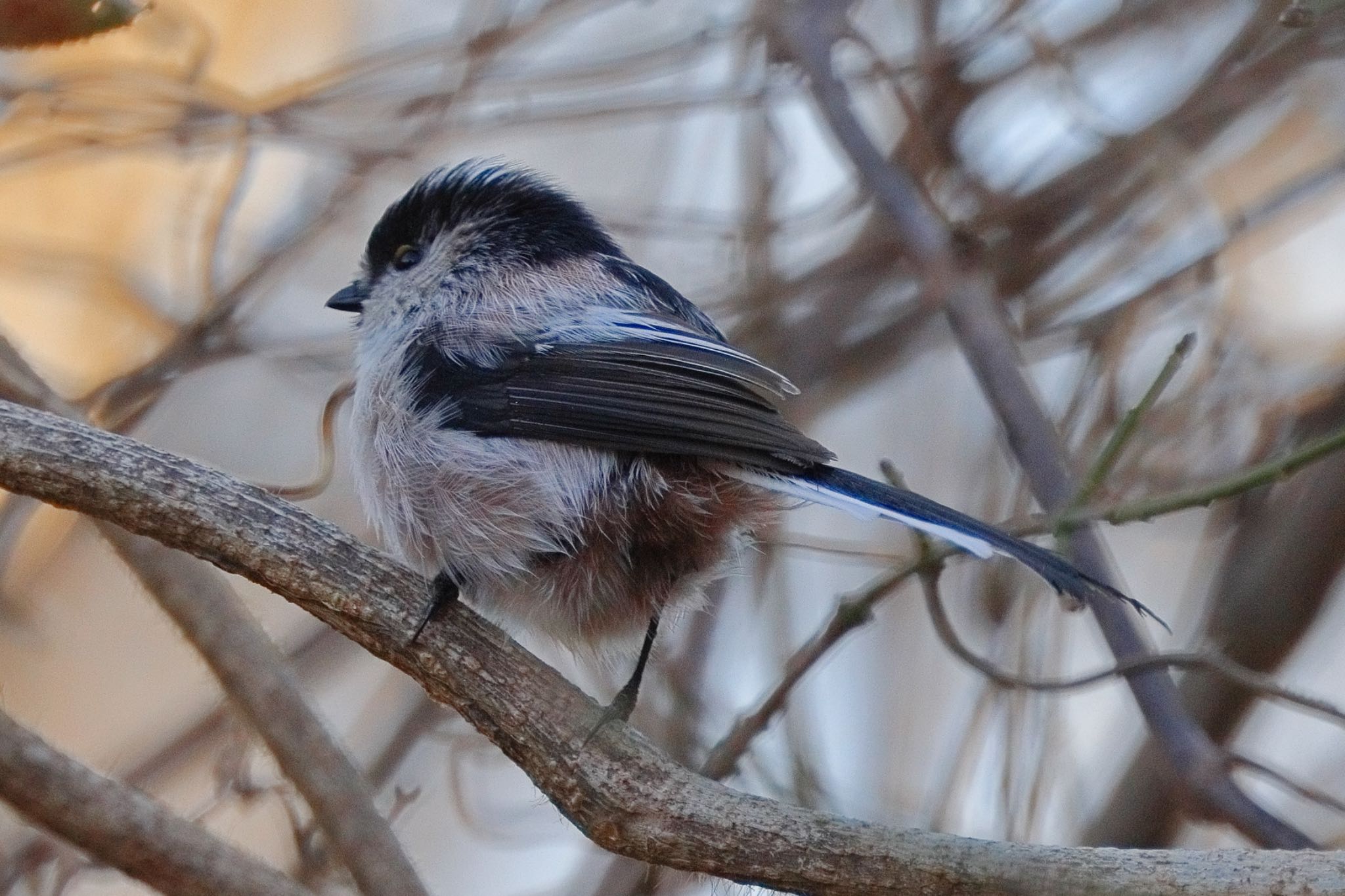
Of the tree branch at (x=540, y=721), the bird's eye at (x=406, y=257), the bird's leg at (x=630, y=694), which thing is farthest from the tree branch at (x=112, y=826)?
the bird's eye at (x=406, y=257)

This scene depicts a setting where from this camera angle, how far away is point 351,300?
260 cm

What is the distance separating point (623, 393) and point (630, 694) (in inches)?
17.8

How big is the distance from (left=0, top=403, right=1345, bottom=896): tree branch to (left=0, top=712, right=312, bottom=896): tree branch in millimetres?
450

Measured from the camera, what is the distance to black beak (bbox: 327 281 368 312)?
2.60 metres

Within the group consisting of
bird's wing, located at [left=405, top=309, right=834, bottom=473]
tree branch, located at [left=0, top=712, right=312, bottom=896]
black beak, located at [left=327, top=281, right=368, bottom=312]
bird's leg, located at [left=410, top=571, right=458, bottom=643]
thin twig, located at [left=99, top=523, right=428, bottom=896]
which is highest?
black beak, located at [left=327, top=281, right=368, bottom=312]

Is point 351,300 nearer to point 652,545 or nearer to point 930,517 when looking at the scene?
point 652,545

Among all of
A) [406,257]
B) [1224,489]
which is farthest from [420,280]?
[1224,489]

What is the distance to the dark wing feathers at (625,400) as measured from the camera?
76.7 inches

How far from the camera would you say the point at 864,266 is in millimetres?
3395

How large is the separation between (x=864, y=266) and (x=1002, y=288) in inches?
13.5

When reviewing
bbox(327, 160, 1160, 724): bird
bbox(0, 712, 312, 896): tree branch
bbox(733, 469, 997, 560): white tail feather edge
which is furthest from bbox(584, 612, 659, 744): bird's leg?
bbox(0, 712, 312, 896): tree branch

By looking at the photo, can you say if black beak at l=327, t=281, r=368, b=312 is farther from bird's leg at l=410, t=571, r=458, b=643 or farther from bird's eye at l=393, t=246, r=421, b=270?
bird's leg at l=410, t=571, r=458, b=643

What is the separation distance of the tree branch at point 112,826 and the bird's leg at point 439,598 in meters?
0.49

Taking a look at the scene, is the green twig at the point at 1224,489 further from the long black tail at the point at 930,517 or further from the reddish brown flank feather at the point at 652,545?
the reddish brown flank feather at the point at 652,545
